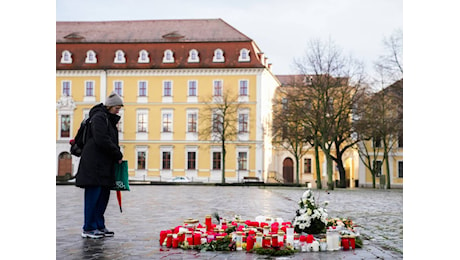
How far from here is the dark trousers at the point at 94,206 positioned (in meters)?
6.46

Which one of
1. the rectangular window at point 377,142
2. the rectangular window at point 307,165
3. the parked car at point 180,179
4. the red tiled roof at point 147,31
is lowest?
the parked car at point 180,179

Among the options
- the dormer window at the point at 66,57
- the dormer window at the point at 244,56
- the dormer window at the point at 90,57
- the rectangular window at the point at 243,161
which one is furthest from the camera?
the dormer window at the point at 66,57

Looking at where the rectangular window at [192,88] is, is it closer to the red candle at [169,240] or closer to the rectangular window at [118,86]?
the rectangular window at [118,86]

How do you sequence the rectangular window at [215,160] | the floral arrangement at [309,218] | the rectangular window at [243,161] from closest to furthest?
the floral arrangement at [309,218] → the rectangular window at [243,161] → the rectangular window at [215,160]

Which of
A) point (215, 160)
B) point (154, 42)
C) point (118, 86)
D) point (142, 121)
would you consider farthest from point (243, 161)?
point (154, 42)

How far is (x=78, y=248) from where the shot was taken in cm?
572

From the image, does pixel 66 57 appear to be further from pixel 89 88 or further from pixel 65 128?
pixel 65 128

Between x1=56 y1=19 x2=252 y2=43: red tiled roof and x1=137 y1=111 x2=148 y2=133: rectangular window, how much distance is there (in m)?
6.38

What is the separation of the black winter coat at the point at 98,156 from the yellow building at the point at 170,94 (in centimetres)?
3818

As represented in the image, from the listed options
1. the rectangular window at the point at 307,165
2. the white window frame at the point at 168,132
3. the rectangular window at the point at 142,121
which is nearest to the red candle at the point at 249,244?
the white window frame at the point at 168,132

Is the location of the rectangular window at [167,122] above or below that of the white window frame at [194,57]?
below

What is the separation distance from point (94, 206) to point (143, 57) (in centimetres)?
4133

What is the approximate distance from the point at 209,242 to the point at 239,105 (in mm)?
38732
